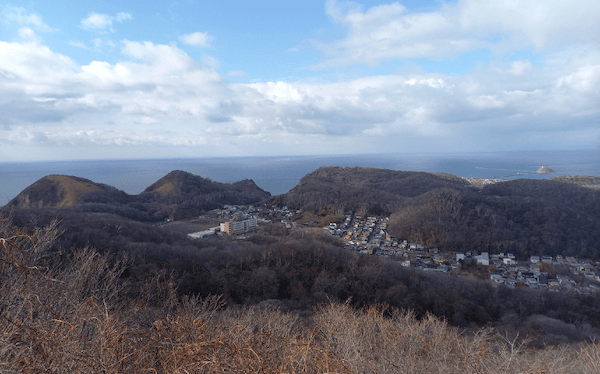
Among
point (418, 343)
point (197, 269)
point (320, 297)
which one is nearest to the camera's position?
point (418, 343)

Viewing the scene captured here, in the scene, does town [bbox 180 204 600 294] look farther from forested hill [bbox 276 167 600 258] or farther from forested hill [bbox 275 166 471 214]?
A: forested hill [bbox 275 166 471 214]

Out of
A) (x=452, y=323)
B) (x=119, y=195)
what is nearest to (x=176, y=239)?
(x=452, y=323)

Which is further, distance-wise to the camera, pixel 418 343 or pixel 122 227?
pixel 122 227

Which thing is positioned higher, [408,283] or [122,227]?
[122,227]

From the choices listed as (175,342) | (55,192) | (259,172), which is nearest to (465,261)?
(175,342)

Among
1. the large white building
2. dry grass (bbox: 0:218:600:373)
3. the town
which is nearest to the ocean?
the large white building

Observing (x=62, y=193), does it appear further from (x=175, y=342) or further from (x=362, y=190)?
(x=175, y=342)

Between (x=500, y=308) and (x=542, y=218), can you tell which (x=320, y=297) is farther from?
(x=542, y=218)
